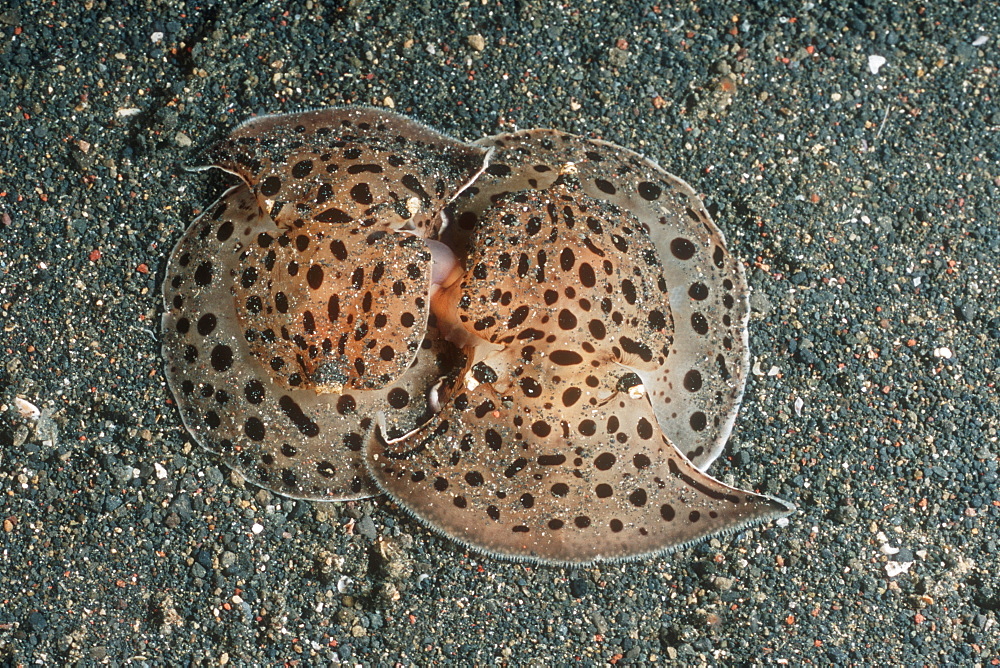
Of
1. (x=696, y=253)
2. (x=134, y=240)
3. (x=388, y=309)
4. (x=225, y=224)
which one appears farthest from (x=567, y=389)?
(x=134, y=240)

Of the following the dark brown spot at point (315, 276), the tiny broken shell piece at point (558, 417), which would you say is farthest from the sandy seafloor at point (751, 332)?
the dark brown spot at point (315, 276)

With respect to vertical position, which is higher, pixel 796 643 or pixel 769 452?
pixel 769 452

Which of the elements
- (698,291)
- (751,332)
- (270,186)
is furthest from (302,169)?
(751,332)

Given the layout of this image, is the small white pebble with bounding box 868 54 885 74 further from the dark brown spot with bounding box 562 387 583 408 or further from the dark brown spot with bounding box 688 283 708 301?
the dark brown spot with bounding box 562 387 583 408

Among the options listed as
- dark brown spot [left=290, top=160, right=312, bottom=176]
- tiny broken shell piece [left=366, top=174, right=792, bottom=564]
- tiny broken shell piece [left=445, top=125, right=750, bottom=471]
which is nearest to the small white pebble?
tiny broken shell piece [left=445, top=125, right=750, bottom=471]

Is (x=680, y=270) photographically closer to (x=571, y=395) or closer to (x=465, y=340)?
(x=571, y=395)

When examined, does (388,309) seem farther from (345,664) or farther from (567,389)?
(345,664)

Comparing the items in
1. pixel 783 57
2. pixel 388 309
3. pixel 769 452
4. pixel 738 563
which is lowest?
pixel 738 563
